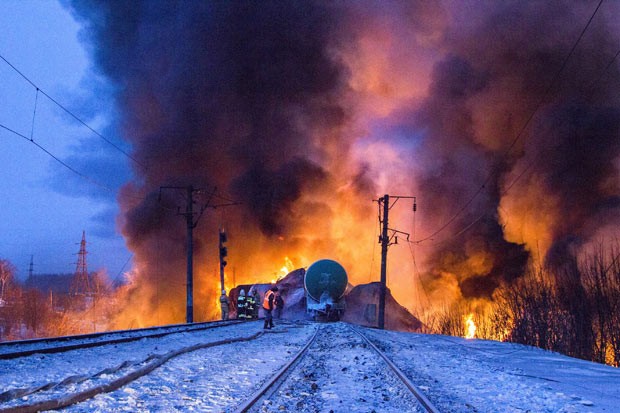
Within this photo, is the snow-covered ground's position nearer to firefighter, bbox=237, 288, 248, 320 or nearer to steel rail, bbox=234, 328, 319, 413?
steel rail, bbox=234, 328, 319, 413

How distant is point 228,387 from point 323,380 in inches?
56.3

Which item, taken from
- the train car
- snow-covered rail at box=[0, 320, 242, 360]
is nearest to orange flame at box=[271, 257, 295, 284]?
the train car

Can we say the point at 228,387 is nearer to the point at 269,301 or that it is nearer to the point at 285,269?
the point at 269,301

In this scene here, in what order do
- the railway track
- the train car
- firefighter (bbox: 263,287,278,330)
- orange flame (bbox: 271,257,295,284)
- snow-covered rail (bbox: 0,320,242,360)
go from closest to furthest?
1. the railway track
2. snow-covered rail (bbox: 0,320,242,360)
3. firefighter (bbox: 263,287,278,330)
4. the train car
5. orange flame (bbox: 271,257,295,284)

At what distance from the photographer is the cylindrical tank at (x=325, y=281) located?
30.7 meters

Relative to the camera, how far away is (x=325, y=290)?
30.6 meters

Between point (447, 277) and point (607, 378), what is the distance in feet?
104

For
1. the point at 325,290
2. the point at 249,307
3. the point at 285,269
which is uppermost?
the point at 285,269

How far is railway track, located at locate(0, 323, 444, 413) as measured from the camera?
18.7 feet

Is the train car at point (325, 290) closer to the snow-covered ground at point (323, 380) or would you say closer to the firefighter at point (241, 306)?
the firefighter at point (241, 306)

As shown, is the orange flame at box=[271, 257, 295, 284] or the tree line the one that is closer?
the tree line

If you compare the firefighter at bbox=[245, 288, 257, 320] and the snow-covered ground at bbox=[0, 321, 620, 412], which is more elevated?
the firefighter at bbox=[245, 288, 257, 320]

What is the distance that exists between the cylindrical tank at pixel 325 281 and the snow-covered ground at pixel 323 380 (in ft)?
60.7

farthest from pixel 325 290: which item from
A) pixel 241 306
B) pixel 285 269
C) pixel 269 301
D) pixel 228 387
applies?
pixel 228 387
